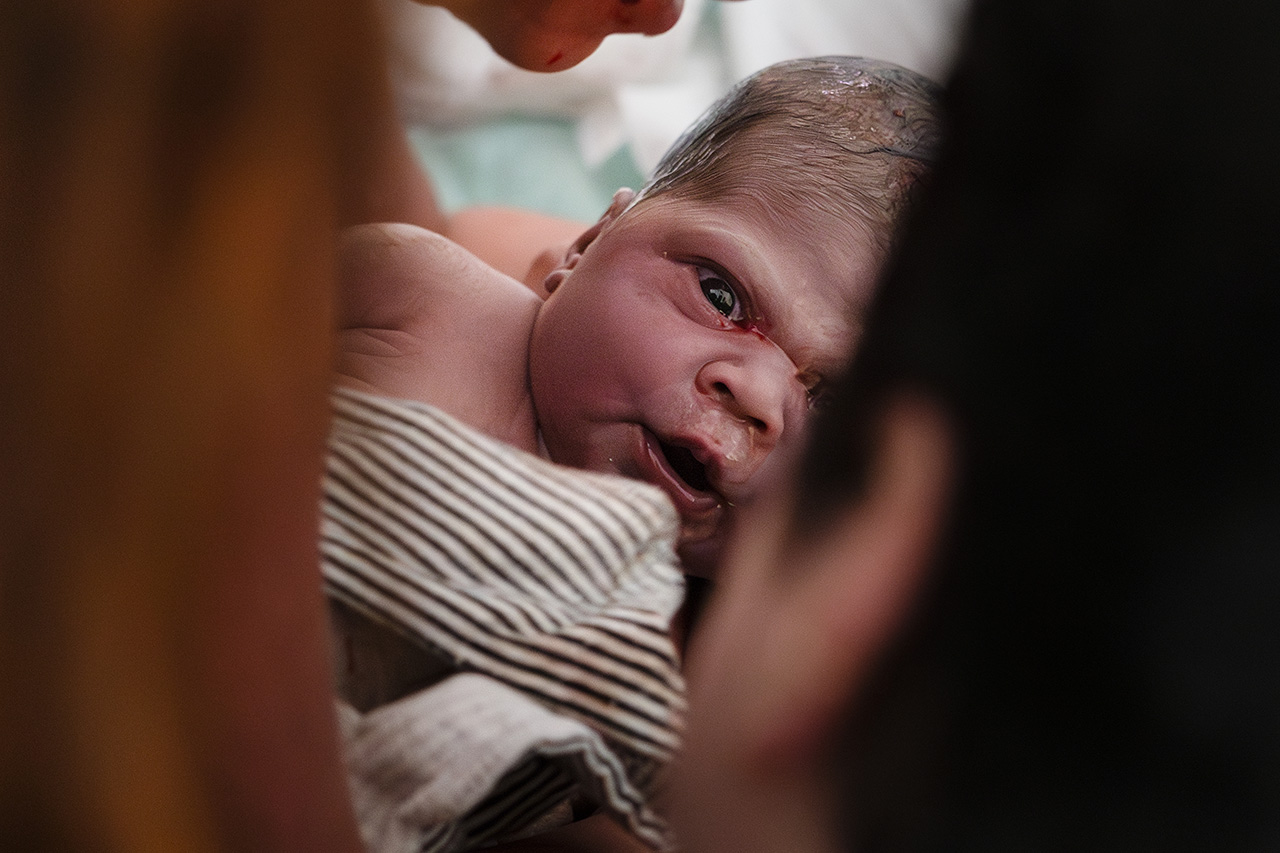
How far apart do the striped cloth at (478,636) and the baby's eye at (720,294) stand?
182mm

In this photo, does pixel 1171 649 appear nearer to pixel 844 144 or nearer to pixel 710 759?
pixel 710 759

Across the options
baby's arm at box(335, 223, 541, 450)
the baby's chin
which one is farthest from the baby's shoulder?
the baby's chin

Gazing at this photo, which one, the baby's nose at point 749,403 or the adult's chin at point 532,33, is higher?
the adult's chin at point 532,33

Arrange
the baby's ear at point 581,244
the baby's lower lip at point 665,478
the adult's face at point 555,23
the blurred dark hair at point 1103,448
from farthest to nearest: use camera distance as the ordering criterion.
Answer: the baby's ear at point 581,244
the baby's lower lip at point 665,478
the adult's face at point 555,23
the blurred dark hair at point 1103,448

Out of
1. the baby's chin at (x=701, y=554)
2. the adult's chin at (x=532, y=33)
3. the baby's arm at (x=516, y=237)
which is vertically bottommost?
the baby's chin at (x=701, y=554)

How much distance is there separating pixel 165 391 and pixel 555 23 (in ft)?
0.56

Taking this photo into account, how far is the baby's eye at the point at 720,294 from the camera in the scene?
44cm

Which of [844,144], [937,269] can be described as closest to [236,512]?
[937,269]

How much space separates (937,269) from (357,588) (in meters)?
0.14

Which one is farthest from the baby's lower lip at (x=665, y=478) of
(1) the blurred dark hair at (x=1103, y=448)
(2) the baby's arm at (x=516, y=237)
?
(1) the blurred dark hair at (x=1103, y=448)

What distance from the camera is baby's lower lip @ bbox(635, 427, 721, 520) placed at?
0.37 meters

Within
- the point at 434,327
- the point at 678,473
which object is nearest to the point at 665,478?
the point at 678,473

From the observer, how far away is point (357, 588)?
0.22 metres

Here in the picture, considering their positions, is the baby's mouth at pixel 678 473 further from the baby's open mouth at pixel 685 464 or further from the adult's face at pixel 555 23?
the adult's face at pixel 555 23
